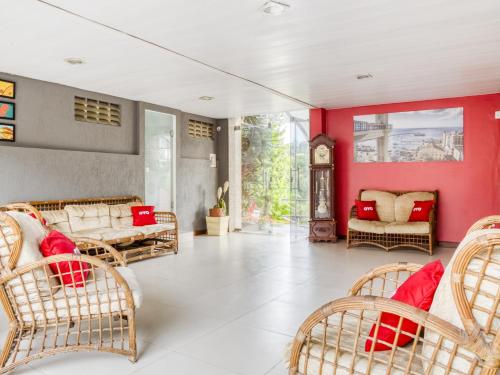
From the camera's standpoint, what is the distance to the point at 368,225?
614 centimetres

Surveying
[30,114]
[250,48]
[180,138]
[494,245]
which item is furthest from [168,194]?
[494,245]

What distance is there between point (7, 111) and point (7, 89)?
28 cm

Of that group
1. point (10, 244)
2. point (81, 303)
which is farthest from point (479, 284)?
point (10, 244)

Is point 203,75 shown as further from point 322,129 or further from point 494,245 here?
point 494,245

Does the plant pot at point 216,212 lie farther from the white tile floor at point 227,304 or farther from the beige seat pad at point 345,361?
the beige seat pad at point 345,361

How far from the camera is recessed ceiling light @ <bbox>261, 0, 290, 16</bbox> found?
2935 millimetres

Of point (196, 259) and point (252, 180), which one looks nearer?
point (196, 259)

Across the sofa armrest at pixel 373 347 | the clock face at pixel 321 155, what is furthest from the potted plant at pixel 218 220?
the sofa armrest at pixel 373 347

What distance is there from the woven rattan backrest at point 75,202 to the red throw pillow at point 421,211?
4.35m

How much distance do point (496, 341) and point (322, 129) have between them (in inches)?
250

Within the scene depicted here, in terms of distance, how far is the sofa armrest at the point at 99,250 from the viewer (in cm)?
296

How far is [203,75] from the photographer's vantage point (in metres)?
4.96

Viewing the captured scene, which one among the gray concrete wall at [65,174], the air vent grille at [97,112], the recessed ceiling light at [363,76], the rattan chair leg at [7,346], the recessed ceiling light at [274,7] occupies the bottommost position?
the rattan chair leg at [7,346]

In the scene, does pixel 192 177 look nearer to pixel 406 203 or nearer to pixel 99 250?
pixel 99 250
